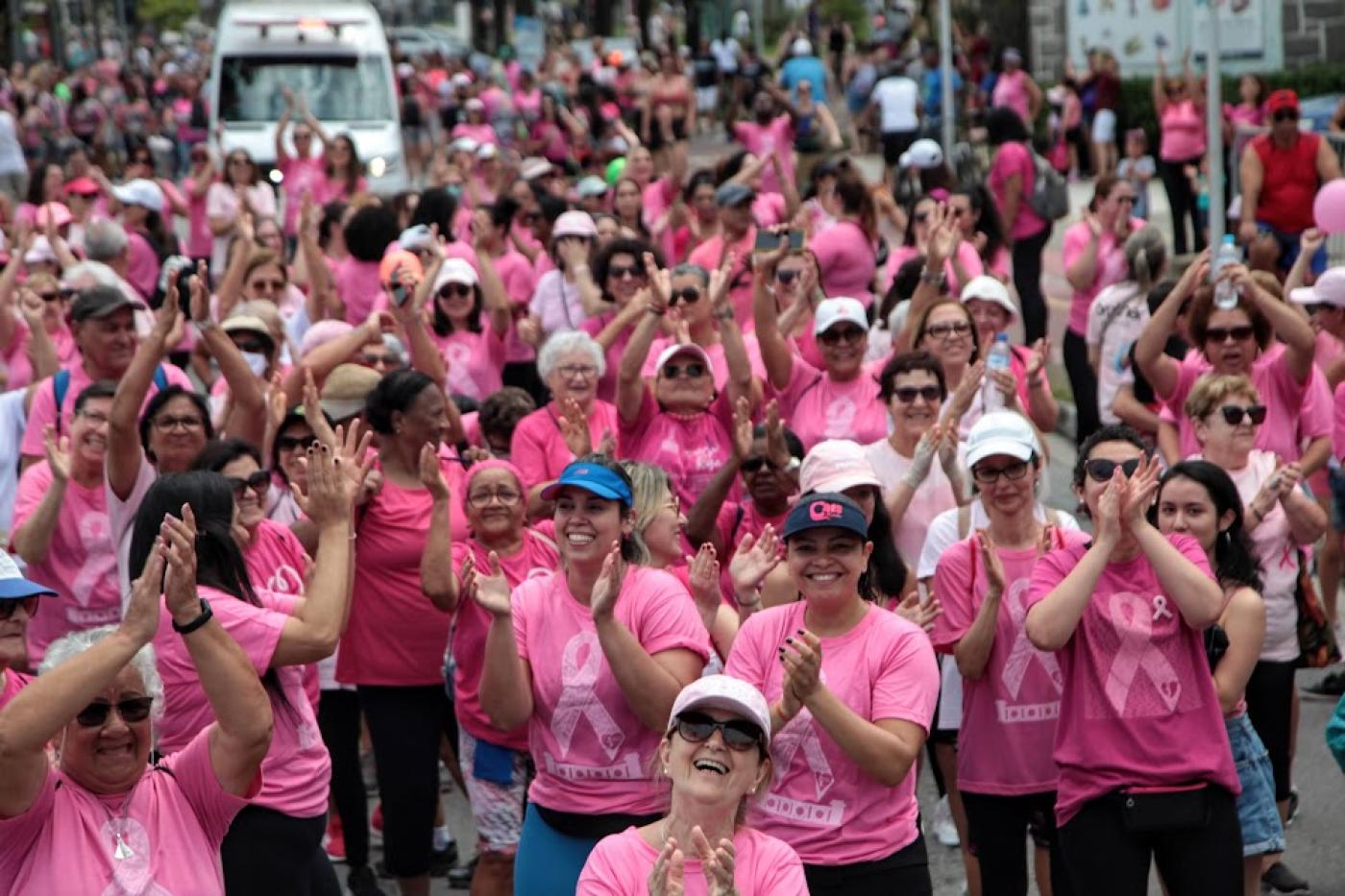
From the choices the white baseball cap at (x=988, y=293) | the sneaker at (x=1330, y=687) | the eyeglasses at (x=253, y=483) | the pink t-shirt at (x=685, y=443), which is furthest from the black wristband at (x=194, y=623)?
the sneaker at (x=1330, y=687)

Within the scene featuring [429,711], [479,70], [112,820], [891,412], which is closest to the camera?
[112,820]

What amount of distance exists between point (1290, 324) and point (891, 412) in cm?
168

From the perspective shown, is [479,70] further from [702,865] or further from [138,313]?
[702,865]

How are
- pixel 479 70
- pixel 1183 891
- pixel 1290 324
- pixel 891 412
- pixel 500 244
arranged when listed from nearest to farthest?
pixel 1183 891
pixel 891 412
pixel 1290 324
pixel 500 244
pixel 479 70

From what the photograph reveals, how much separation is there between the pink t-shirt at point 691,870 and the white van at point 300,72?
20014 millimetres

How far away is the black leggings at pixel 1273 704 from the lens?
7.35m

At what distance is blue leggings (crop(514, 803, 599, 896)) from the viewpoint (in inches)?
234

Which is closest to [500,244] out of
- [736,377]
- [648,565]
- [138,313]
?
[138,313]

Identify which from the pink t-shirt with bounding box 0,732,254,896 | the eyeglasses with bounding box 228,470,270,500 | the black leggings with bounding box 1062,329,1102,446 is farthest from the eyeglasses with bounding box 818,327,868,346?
the pink t-shirt with bounding box 0,732,254,896

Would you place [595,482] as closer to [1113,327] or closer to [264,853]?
[264,853]

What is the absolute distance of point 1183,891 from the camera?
589cm

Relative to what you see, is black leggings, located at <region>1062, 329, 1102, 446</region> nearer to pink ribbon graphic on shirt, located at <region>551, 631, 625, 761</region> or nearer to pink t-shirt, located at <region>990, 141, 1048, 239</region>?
pink t-shirt, located at <region>990, 141, 1048, 239</region>

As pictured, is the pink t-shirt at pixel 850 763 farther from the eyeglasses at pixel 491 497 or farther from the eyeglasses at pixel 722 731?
the eyeglasses at pixel 491 497

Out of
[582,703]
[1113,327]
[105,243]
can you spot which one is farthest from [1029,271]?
[582,703]
